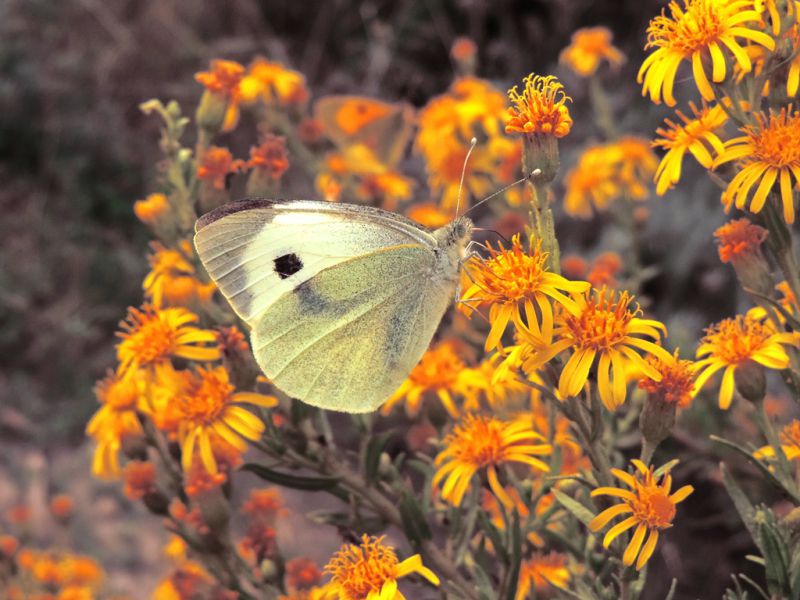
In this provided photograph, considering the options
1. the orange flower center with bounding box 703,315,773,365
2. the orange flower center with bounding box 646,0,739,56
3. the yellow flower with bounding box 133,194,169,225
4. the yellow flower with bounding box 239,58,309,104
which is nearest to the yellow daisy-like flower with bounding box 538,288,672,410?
the orange flower center with bounding box 703,315,773,365

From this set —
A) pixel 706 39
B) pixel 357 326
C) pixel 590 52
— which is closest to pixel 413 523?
pixel 357 326

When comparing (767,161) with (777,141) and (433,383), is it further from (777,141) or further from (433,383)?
(433,383)

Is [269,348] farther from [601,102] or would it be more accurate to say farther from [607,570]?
[601,102]

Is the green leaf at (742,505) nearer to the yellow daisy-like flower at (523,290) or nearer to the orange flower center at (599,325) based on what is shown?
the orange flower center at (599,325)

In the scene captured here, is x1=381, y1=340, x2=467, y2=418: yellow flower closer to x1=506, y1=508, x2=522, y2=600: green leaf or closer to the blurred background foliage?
x1=506, y1=508, x2=522, y2=600: green leaf

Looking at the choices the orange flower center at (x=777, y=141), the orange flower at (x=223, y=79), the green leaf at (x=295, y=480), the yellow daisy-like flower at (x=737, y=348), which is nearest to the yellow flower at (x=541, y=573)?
the green leaf at (x=295, y=480)

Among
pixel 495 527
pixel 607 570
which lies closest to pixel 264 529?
pixel 495 527
